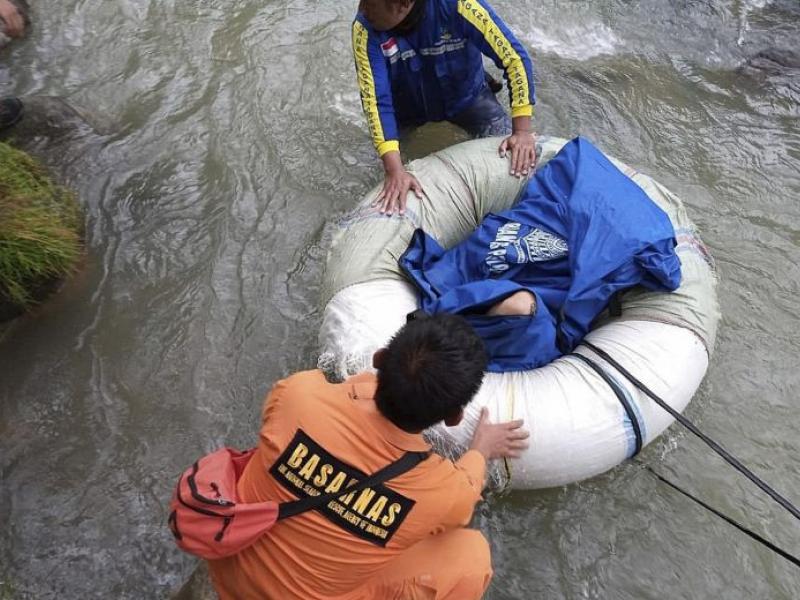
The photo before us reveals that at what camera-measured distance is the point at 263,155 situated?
165 inches

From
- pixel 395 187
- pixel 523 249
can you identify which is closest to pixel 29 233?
pixel 395 187

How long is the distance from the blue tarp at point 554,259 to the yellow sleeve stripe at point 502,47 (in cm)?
37

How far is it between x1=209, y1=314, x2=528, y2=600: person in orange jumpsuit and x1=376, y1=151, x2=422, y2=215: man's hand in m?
1.30

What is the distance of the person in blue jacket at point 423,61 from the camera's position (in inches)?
119

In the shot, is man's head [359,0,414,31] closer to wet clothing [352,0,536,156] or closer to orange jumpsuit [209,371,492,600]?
wet clothing [352,0,536,156]

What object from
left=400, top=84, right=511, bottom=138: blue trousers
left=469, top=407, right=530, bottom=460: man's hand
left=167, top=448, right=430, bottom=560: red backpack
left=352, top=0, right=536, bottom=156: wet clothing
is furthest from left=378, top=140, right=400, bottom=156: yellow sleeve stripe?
left=167, top=448, right=430, bottom=560: red backpack

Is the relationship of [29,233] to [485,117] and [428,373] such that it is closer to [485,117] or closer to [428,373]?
[428,373]

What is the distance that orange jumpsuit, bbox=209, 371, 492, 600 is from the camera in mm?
1669

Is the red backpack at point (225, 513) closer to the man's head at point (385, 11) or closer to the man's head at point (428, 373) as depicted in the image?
the man's head at point (428, 373)

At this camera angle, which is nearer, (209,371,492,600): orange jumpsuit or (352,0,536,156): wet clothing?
(209,371,492,600): orange jumpsuit

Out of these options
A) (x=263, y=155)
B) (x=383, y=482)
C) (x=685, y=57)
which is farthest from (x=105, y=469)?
(x=685, y=57)

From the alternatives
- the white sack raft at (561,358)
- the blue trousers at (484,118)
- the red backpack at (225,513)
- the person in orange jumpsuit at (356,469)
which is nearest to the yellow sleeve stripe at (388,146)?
the white sack raft at (561,358)

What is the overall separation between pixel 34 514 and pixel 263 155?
2.45m

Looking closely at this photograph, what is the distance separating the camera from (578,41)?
211 inches
